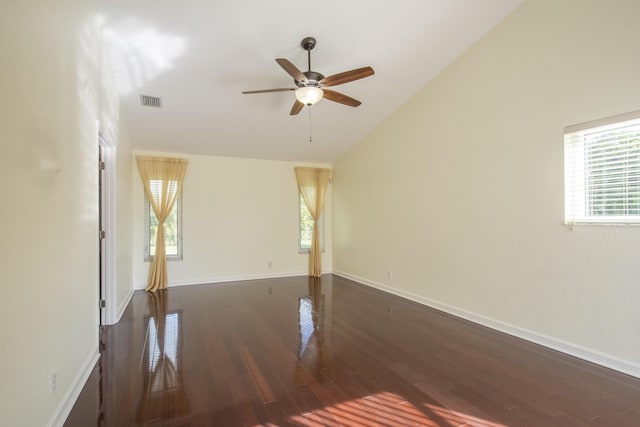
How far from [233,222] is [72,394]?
13.4ft

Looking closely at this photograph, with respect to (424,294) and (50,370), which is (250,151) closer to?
(424,294)

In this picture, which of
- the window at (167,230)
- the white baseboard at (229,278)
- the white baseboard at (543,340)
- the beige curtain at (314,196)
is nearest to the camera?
the white baseboard at (543,340)

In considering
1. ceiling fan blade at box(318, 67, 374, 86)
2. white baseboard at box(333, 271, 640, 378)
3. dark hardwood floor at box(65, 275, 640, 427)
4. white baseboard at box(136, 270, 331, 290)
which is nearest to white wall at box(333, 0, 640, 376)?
white baseboard at box(333, 271, 640, 378)

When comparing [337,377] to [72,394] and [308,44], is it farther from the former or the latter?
[308,44]

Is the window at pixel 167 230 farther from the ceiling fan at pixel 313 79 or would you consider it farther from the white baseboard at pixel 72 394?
the ceiling fan at pixel 313 79

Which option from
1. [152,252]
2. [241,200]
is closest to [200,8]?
[241,200]

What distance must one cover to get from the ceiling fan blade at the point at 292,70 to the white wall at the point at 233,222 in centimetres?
348

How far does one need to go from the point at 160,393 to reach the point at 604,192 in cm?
386

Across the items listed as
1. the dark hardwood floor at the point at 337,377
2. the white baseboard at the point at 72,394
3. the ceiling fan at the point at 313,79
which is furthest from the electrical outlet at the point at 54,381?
the ceiling fan at the point at 313,79

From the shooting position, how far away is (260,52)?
3377 mm

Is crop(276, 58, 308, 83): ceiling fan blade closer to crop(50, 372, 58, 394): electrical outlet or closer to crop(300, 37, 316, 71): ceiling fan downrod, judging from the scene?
crop(300, 37, 316, 71): ceiling fan downrod

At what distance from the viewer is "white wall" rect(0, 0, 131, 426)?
134 centimetres

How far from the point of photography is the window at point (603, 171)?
2436 millimetres

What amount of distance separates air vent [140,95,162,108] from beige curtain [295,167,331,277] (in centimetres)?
293
